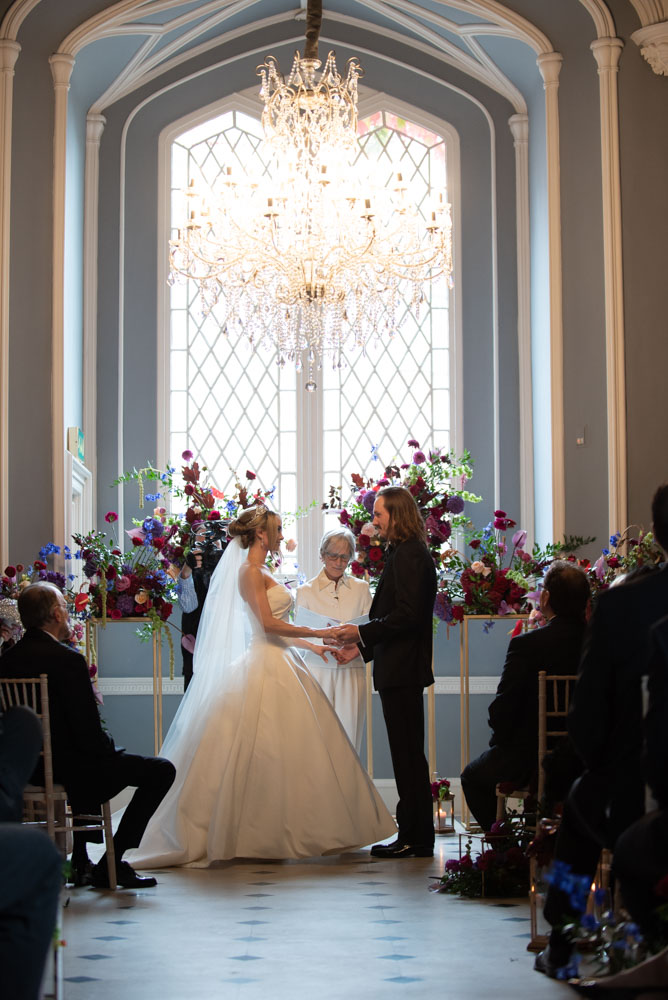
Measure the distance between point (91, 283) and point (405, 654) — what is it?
15.0ft

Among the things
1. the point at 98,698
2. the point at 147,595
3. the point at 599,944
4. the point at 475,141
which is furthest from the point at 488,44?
the point at 599,944

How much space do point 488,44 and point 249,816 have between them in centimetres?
585

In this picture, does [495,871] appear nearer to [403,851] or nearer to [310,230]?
[403,851]

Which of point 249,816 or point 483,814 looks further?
point 249,816

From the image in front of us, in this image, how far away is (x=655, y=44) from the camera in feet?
25.1

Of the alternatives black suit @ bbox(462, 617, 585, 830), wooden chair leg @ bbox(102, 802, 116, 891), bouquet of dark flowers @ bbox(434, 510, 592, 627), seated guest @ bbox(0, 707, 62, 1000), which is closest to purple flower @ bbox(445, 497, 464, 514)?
bouquet of dark flowers @ bbox(434, 510, 592, 627)

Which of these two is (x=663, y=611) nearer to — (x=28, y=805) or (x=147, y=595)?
(x=28, y=805)

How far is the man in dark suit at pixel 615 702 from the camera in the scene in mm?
2959

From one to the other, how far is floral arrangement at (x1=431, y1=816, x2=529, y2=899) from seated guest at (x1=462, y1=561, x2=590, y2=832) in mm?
237

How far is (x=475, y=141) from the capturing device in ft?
31.7

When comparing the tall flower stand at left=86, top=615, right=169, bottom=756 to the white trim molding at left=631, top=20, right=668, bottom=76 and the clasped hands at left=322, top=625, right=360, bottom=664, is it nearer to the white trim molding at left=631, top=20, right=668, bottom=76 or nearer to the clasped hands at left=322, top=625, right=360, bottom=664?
the clasped hands at left=322, top=625, right=360, bottom=664

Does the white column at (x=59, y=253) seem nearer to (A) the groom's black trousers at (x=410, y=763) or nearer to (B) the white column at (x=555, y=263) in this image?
(A) the groom's black trousers at (x=410, y=763)

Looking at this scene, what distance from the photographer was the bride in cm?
570

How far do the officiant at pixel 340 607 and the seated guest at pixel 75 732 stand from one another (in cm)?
193
